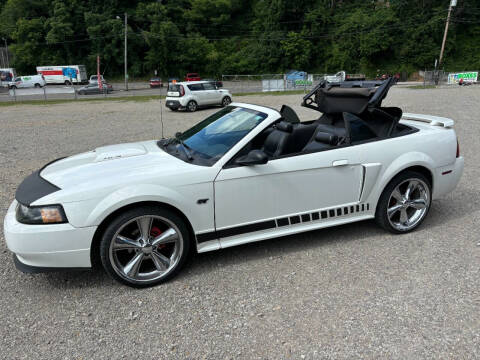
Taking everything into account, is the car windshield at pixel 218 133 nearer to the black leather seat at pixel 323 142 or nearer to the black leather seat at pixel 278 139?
the black leather seat at pixel 278 139

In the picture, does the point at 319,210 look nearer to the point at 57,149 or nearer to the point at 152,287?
the point at 152,287

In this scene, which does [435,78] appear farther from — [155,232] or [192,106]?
[155,232]

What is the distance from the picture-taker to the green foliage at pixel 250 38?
197 ft

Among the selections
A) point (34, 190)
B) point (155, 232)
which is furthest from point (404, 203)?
point (34, 190)

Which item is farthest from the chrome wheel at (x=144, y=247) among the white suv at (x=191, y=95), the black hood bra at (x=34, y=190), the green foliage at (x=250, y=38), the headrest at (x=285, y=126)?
the green foliage at (x=250, y=38)

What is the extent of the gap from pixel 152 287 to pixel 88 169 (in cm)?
122

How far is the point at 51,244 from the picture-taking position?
2.90 meters

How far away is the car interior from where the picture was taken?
3.82 meters

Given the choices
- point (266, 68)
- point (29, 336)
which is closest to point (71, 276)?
point (29, 336)

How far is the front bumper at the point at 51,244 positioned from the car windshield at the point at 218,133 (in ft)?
3.93

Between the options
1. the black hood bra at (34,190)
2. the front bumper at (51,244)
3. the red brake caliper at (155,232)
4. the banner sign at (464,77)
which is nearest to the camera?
the front bumper at (51,244)

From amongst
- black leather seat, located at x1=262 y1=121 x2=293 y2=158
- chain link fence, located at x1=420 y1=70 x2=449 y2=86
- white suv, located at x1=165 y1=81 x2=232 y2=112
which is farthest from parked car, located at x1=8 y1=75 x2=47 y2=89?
black leather seat, located at x1=262 y1=121 x2=293 y2=158

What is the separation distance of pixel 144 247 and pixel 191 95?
16.8 metres

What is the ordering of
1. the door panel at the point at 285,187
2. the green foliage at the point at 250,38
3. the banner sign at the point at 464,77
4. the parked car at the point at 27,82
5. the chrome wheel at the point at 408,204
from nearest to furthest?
the door panel at the point at 285,187 → the chrome wheel at the point at 408,204 → the banner sign at the point at 464,77 → the parked car at the point at 27,82 → the green foliage at the point at 250,38
